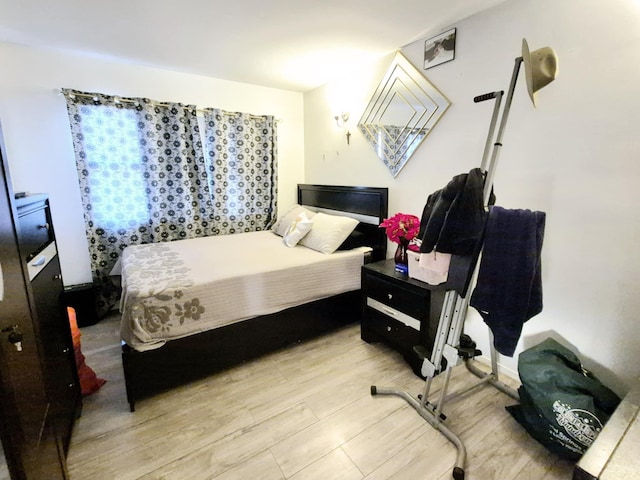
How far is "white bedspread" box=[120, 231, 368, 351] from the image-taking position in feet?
5.87

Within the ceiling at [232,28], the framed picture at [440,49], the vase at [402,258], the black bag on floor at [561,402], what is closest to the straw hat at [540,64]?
the ceiling at [232,28]

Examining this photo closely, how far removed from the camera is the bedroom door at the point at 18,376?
2.56 feet

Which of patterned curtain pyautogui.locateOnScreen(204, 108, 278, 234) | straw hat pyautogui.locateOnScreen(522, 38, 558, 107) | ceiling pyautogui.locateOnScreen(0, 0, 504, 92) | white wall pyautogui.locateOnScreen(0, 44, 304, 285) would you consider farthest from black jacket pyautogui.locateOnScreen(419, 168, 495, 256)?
white wall pyautogui.locateOnScreen(0, 44, 304, 285)

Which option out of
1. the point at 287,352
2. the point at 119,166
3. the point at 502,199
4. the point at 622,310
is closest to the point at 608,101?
the point at 502,199

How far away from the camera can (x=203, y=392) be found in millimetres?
1941

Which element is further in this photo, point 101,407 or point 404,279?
point 404,279

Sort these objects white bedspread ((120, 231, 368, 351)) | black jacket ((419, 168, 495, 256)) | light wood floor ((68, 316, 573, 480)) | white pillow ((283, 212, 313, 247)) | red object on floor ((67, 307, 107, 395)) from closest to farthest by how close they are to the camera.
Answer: black jacket ((419, 168, 495, 256)) → light wood floor ((68, 316, 573, 480)) → white bedspread ((120, 231, 368, 351)) → red object on floor ((67, 307, 107, 395)) → white pillow ((283, 212, 313, 247))

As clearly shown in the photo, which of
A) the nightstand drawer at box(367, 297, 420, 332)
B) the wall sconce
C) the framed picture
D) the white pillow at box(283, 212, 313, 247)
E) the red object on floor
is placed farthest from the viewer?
the wall sconce

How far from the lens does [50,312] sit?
4.64 ft

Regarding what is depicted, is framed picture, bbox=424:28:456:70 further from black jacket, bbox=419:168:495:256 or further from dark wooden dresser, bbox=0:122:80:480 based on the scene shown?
dark wooden dresser, bbox=0:122:80:480

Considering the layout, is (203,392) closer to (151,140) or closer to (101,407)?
(101,407)

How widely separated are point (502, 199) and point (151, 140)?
10.5 feet

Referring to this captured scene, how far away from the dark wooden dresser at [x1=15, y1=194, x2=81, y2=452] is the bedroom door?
0.10 metres

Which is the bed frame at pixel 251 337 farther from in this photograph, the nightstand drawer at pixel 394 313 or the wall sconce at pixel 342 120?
the wall sconce at pixel 342 120
